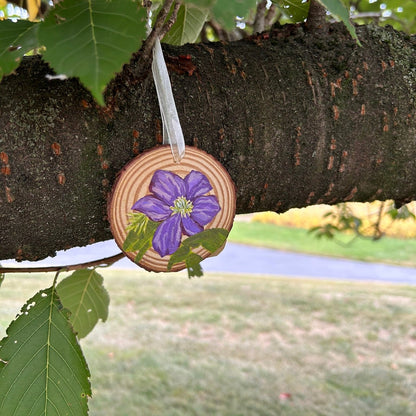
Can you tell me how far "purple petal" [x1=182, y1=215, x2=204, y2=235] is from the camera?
2.31ft

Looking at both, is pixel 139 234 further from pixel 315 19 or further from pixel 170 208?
pixel 315 19

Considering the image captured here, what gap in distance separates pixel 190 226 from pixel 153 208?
0.20ft

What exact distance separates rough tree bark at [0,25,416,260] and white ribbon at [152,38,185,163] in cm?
2

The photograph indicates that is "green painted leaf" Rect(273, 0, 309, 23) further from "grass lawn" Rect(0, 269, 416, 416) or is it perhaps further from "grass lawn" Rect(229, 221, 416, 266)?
"grass lawn" Rect(229, 221, 416, 266)

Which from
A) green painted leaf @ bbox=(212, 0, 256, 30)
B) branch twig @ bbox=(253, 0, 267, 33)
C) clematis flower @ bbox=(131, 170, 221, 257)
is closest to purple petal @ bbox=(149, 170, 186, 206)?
clematis flower @ bbox=(131, 170, 221, 257)

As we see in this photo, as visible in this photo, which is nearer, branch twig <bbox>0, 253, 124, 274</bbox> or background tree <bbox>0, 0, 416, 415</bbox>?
background tree <bbox>0, 0, 416, 415</bbox>

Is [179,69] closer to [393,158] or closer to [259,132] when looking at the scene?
[259,132]

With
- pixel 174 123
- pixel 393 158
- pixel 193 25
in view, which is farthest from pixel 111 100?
pixel 393 158

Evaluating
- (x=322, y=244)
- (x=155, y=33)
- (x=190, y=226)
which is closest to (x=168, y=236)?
(x=190, y=226)

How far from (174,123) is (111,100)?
0.08m

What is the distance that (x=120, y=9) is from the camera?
474 mm

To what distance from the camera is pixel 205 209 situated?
705 mm

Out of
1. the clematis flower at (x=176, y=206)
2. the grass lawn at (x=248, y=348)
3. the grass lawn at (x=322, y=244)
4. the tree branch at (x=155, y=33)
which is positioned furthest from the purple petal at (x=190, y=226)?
the grass lawn at (x=322, y=244)

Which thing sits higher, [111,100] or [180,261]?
[111,100]
